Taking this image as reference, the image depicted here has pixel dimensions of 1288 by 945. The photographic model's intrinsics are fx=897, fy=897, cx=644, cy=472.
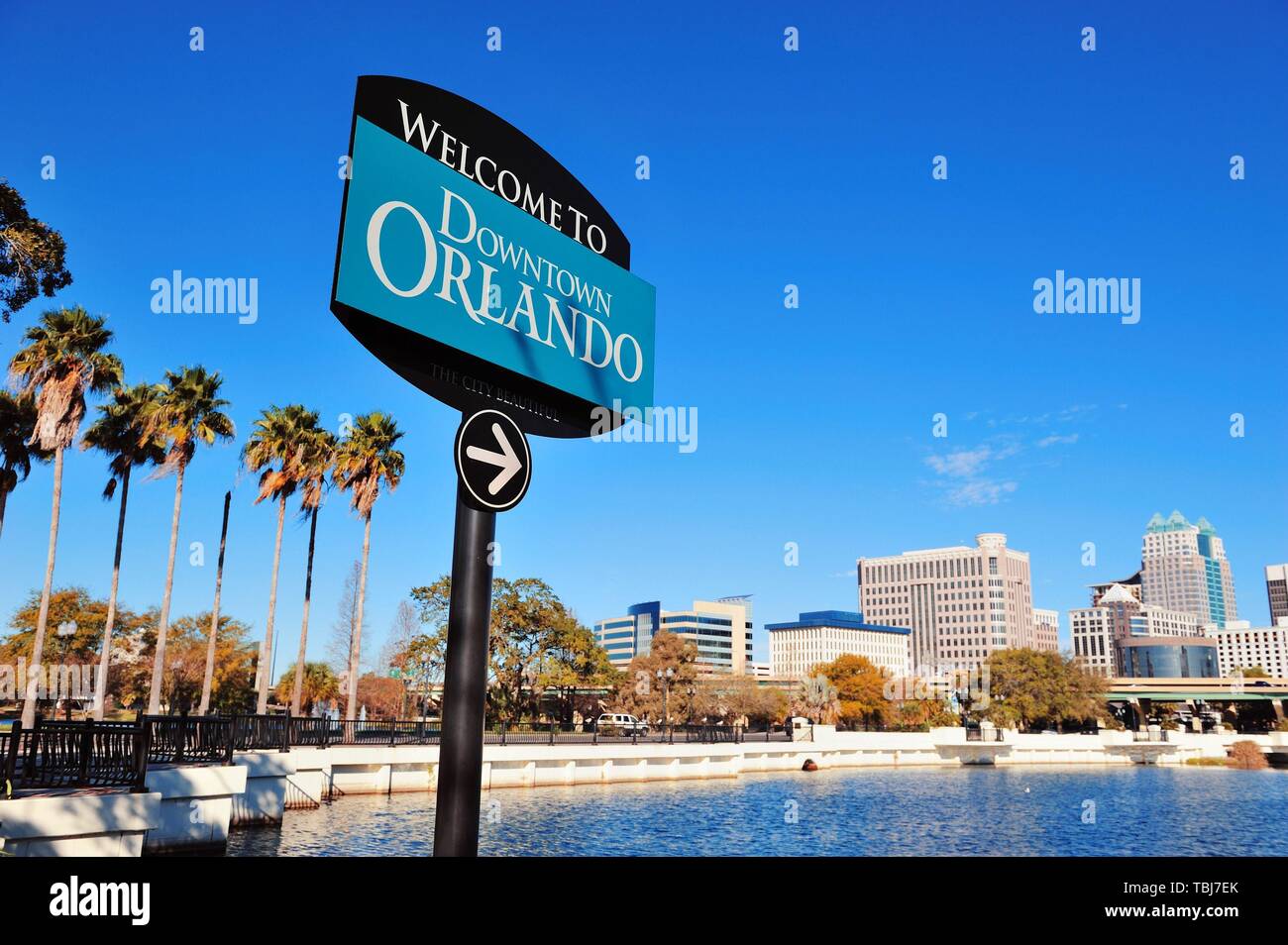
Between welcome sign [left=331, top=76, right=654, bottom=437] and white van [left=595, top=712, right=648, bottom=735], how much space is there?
190ft

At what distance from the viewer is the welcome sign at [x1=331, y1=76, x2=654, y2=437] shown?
15.2ft

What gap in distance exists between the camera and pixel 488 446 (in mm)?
4781

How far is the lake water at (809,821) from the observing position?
86.3 feet

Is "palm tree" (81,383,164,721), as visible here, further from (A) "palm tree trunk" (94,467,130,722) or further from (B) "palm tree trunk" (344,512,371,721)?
(B) "palm tree trunk" (344,512,371,721)

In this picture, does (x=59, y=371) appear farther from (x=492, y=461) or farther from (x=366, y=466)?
(x=492, y=461)

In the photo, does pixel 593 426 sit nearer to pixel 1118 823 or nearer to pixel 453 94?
pixel 453 94

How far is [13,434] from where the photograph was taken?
34625mm

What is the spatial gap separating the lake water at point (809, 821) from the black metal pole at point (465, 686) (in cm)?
1992

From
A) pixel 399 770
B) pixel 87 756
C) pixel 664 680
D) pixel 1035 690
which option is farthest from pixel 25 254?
pixel 1035 690

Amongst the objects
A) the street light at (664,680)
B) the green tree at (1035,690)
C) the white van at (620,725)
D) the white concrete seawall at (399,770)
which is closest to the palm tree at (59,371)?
the white concrete seawall at (399,770)

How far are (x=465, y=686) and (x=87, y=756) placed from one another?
13533 mm

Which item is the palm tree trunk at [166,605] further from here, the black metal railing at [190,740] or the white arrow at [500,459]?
the white arrow at [500,459]
